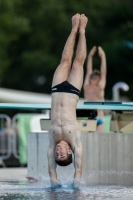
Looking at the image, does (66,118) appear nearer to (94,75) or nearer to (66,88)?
(66,88)

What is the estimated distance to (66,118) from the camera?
12.3 meters

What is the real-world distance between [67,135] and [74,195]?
4.99 ft

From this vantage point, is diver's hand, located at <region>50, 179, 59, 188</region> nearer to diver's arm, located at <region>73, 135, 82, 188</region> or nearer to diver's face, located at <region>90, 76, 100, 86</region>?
diver's arm, located at <region>73, 135, 82, 188</region>

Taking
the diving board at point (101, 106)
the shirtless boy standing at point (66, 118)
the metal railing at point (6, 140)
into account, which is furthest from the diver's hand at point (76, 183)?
the metal railing at point (6, 140)

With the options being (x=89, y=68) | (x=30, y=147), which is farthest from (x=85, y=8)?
(x=30, y=147)

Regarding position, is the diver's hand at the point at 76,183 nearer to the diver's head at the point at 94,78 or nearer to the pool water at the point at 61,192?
the pool water at the point at 61,192

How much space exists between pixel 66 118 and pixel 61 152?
67 cm

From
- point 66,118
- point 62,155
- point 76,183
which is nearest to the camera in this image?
point 62,155

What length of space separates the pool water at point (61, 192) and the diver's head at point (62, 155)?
1.21 ft

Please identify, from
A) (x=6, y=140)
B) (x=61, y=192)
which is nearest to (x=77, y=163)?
(x=61, y=192)

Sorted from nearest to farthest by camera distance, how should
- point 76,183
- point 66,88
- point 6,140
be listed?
point 76,183 < point 66,88 < point 6,140

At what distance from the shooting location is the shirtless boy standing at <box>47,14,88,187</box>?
468 inches

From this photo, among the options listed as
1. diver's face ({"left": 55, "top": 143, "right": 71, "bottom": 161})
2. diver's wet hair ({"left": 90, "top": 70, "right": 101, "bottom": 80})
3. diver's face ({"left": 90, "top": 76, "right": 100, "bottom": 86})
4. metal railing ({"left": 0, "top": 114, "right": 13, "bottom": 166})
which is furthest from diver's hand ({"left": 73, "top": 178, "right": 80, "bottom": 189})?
metal railing ({"left": 0, "top": 114, "right": 13, "bottom": 166})

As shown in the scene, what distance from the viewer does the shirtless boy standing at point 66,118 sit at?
11.9 meters
